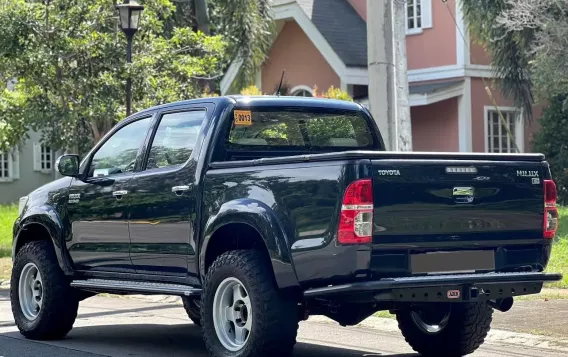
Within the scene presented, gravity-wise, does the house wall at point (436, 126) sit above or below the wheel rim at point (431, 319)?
above

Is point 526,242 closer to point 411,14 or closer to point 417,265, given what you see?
point 417,265

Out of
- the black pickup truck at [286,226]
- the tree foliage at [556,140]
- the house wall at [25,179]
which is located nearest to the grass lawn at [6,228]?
the house wall at [25,179]

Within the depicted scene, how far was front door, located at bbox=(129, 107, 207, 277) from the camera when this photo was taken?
8.77 metres

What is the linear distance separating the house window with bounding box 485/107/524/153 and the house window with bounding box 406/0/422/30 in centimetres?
257

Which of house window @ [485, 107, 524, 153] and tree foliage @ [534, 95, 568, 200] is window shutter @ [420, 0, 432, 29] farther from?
tree foliage @ [534, 95, 568, 200]

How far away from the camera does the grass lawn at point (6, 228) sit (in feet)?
66.4

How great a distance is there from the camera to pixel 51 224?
33.4 feet

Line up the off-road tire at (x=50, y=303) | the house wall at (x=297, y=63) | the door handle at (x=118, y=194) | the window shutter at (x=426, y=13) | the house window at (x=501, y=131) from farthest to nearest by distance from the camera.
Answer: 1. the house wall at (x=297, y=63)
2. the house window at (x=501, y=131)
3. the window shutter at (x=426, y=13)
4. the off-road tire at (x=50, y=303)
5. the door handle at (x=118, y=194)

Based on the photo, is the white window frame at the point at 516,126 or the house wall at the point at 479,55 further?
the white window frame at the point at 516,126

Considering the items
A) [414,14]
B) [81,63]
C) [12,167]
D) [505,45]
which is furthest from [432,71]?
[12,167]

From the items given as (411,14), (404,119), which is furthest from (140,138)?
(411,14)

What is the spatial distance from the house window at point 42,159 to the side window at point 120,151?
30277 millimetres

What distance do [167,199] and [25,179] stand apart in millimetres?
31561

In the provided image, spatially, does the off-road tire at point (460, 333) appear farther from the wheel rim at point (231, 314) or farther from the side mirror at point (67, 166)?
the side mirror at point (67, 166)
